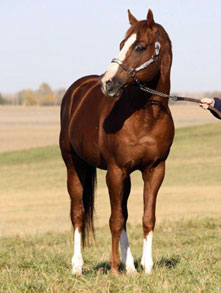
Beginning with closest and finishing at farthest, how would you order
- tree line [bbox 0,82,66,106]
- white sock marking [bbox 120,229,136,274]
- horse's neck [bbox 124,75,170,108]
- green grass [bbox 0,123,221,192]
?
1. horse's neck [bbox 124,75,170,108]
2. white sock marking [bbox 120,229,136,274]
3. green grass [bbox 0,123,221,192]
4. tree line [bbox 0,82,66,106]

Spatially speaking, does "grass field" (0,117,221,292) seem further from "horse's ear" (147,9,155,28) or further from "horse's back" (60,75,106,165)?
"horse's ear" (147,9,155,28)

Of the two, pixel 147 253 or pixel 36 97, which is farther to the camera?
pixel 36 97

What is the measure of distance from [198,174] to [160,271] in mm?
23611

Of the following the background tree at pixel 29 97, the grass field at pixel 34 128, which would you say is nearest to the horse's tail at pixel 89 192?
the grass field at pixel 34 128

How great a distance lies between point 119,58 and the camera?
593cm

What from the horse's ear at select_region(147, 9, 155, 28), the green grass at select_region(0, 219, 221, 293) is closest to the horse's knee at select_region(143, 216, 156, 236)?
the green grass at select_region(0, 219, 221, 293)

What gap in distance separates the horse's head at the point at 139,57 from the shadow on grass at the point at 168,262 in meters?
1.82

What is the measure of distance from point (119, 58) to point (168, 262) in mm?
2270

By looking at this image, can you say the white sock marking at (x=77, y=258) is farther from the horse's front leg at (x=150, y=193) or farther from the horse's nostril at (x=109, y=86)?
the horse's nostril at (x=109, y=86)

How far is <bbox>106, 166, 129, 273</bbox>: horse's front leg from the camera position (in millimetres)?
6312

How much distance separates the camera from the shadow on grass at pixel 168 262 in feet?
22.0

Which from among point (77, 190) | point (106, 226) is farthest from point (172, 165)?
point (77, 190)

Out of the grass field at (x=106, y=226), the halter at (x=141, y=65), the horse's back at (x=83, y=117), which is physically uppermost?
the halter at (x=141, y=65)

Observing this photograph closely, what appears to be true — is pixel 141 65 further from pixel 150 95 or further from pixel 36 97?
pixel 36 97
